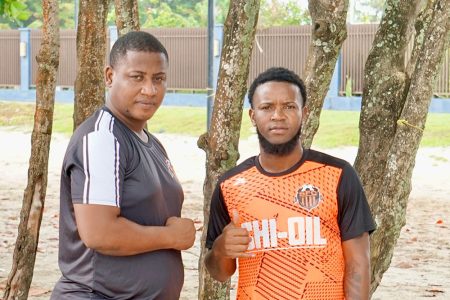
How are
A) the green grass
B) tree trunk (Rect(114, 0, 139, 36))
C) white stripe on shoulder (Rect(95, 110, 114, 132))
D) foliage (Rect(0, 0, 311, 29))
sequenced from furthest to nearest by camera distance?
foliage (Rect(0, 0, 311, 29))
the green grass
tree trunk (Rect(114, 0, 139, 36))
white stripe on shoulder (Rect(95, 110, 114, 132))

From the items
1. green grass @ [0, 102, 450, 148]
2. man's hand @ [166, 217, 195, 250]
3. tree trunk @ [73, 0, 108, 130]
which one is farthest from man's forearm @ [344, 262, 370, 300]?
green grass @ [0, 102, 450, 148]

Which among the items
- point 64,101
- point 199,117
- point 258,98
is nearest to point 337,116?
point 199,117

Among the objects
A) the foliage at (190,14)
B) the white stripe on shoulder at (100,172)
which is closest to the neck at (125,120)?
the white stripe on shoulder at (100,172)

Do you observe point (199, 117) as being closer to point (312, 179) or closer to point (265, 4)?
point (265, 4)

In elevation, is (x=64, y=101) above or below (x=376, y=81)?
below

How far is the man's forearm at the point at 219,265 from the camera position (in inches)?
142

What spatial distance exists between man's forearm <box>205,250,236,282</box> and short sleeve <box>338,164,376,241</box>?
0.45 metres

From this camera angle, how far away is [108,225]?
10.5 feet

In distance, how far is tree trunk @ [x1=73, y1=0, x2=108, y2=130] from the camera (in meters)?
5.87

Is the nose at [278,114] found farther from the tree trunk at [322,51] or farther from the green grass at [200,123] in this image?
the green grass at [200,123]

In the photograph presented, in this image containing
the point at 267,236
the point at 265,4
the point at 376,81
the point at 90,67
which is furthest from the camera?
the point at 265,4

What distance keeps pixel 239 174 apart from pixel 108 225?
59cm

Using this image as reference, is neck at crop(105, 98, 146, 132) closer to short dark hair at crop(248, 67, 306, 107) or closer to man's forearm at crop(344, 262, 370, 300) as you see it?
short dark hair at crop(248, 67, 306, 107)

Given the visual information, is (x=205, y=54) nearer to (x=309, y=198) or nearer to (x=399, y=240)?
(x=399, y=240)
